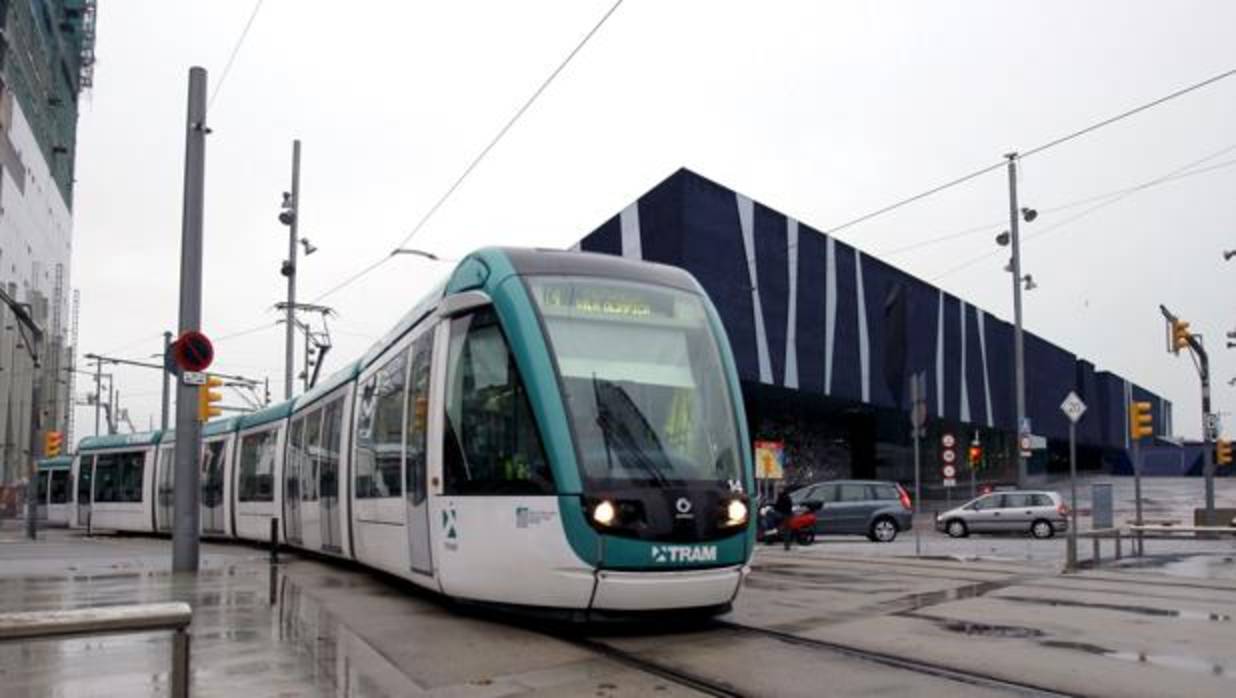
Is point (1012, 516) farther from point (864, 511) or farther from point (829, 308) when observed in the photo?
point (829, 308)

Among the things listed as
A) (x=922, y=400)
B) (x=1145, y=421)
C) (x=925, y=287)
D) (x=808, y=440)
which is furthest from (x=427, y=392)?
(x=925, y=287)

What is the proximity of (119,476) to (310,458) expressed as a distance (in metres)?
14.8

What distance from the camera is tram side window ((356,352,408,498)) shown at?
1124 cm

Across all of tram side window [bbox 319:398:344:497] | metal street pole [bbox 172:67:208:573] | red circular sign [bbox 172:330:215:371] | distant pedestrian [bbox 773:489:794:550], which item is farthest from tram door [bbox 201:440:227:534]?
distant pedestrian [bbox 773:489:794:550]

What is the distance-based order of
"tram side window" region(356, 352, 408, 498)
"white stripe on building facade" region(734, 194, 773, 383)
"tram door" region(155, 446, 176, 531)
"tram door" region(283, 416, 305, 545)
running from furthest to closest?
1. "white stripe on building facade" region(734, 194, 773, 383)
2. "tram door" region(155, 446, 176, 531)
3. "tram door" region(283, 416, 305, 545)
4. "tram side window" region(356, 352, 408, 498)

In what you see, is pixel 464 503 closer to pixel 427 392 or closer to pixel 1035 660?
pixel 427 392

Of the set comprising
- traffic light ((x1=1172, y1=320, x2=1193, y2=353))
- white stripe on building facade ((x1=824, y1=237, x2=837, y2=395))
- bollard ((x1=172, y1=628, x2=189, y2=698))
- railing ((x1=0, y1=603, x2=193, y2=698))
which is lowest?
bollard ((x1=172, y1=628, x2=189, y2=698))

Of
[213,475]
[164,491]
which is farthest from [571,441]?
[164,491]

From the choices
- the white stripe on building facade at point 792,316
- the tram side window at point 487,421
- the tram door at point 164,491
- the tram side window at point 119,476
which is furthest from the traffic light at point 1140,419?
the tram side window at point 119,476

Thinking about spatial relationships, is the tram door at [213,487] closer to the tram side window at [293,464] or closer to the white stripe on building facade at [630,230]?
the tram side window at [293,464]

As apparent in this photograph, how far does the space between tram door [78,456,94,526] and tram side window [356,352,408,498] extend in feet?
68.6

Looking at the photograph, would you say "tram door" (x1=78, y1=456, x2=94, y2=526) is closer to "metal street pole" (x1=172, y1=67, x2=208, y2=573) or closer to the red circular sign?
"metal street pole" (x1=172, y1=67, x2=208, y2=573)

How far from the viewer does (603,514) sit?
8234 millimetres

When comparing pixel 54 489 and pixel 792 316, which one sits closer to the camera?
pixel 54 489
